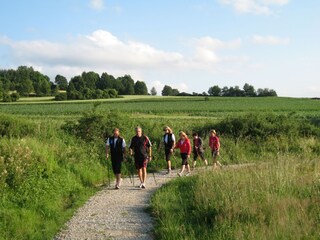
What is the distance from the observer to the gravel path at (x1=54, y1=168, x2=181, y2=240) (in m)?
8.91

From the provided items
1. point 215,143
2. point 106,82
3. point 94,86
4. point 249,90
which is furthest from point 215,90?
point 215,143

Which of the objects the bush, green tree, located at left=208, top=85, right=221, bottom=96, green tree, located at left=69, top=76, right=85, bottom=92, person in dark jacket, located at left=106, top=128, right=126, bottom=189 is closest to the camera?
person in dark jacket, located at left=106, top=128, right=126, bottom=189

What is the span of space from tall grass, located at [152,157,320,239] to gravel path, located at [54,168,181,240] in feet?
1.31

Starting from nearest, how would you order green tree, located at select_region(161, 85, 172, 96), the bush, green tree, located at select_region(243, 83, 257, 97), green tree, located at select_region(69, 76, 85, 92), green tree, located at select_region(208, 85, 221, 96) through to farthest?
the bush
green tree, located at select_region(69, 76, 85, 92)
green tree, located at select_region(208, 85, 221, 96)
green tree, located at select_region(243, 83, 257, 97)
green tree, located at select_region(161, 85, 172, 96)

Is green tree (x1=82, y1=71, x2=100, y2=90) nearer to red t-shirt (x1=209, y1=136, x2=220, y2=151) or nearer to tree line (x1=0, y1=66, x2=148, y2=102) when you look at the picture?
tree line (x1=0, y1=66, x2=148, y2=102)

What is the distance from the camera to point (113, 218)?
10.1 m

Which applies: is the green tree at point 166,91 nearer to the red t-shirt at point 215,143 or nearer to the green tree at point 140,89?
the green tree at point 140,89

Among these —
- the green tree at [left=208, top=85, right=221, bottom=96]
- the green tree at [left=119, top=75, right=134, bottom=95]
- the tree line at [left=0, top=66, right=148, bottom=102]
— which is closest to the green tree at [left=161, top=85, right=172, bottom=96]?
the tree line at [left=0, top=66, right=148, bottom=102]

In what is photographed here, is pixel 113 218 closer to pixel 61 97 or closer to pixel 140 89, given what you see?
pixel 61 97

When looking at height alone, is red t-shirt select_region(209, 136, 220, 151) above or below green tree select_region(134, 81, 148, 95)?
below

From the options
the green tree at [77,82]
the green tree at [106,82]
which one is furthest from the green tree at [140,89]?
the green tree at [77,82]

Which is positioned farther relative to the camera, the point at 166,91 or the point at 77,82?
the point at 166,91

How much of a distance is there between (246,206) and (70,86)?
295 feet

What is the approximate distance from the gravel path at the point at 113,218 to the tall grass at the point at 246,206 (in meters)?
0.40
